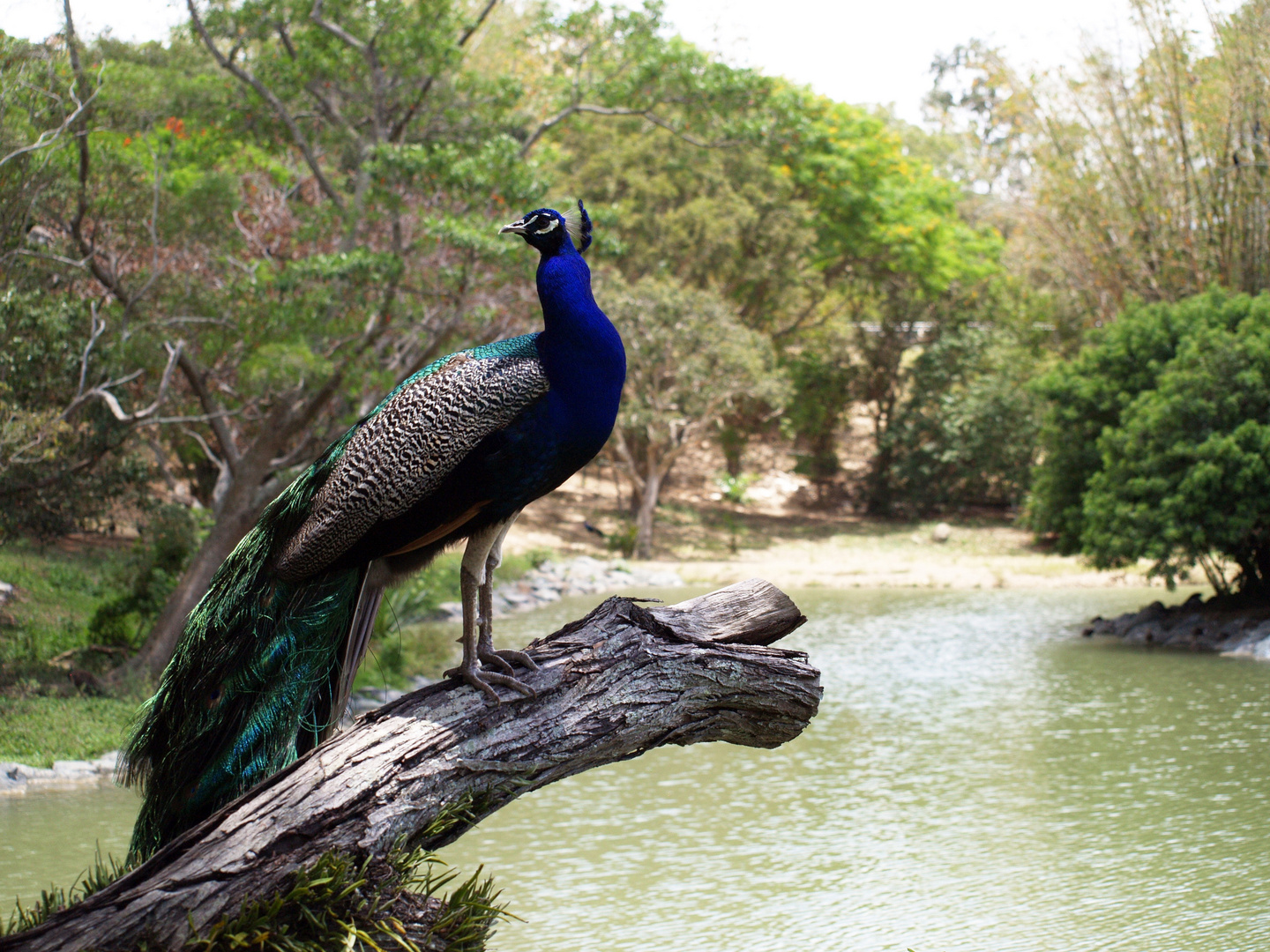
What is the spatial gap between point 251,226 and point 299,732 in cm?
920

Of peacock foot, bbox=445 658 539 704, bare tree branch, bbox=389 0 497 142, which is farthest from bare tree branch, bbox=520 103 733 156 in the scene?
peacock foot, bbox=445 658 539 704

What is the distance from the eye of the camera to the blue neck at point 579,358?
3.11 metres

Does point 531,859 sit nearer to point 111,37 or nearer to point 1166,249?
point 111,37

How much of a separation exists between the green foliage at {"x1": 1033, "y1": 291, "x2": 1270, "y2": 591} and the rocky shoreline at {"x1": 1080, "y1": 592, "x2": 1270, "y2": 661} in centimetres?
36

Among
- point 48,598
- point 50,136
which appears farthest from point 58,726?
point 50,136

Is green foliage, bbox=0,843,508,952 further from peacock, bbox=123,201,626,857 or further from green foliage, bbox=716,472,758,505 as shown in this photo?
green foliage, bbox=716,472,758,505

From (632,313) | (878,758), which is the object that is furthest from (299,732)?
(632,313)

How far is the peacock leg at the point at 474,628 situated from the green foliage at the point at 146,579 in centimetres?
667

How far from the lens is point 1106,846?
5.88m

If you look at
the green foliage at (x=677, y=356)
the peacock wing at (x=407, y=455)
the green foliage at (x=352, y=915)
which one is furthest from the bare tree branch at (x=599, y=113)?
the green foliage at (x=352, y=915)

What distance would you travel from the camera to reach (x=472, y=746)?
306 centimetres

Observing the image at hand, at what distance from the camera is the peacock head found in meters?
3.30

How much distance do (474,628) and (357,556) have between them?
0.41 meters

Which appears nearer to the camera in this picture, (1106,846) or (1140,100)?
(1106,846)
